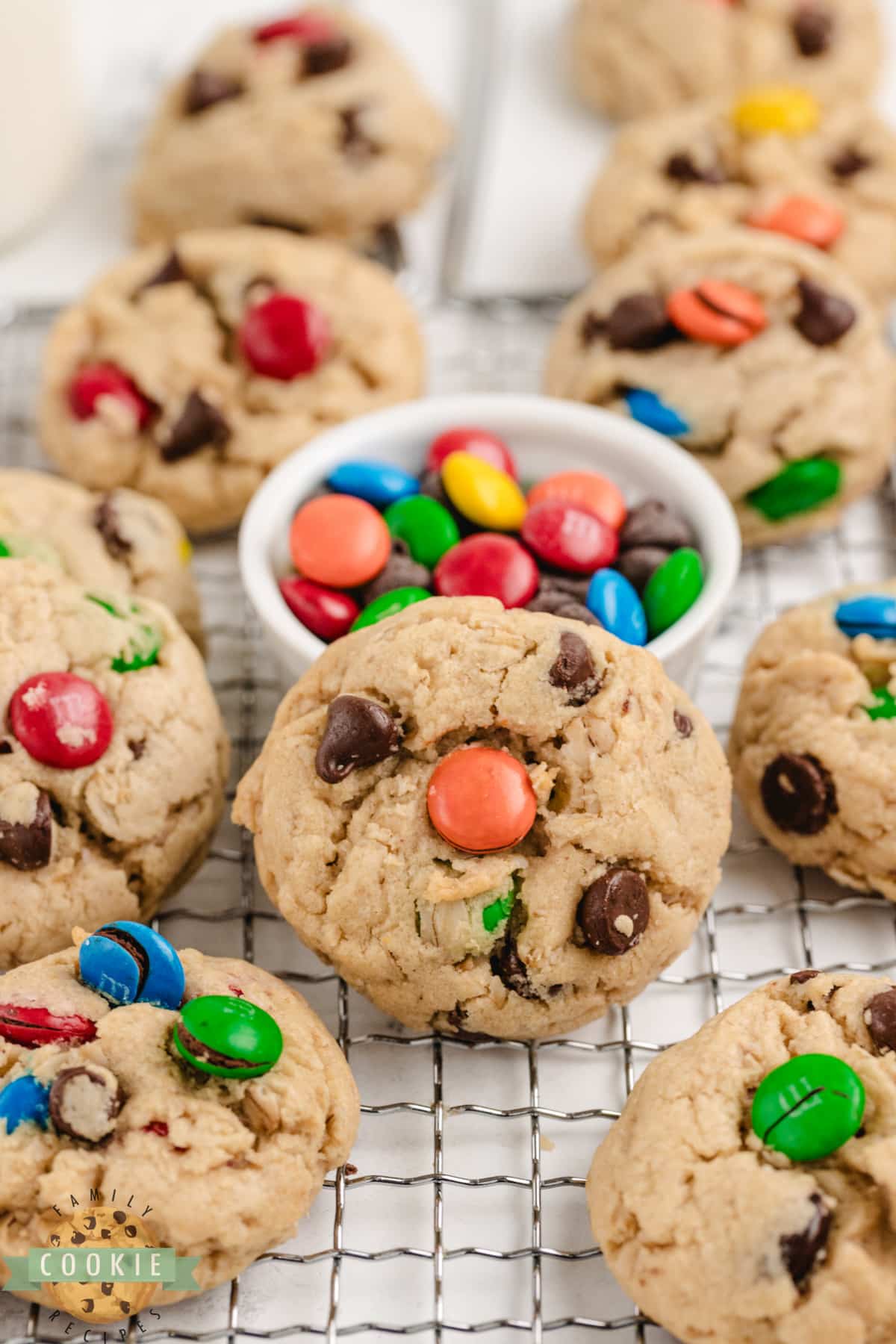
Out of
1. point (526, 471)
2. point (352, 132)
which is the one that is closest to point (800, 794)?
point (526, 471)

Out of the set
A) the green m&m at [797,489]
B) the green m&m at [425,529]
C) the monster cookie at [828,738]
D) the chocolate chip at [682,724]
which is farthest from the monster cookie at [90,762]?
the green m&m at [797,489]

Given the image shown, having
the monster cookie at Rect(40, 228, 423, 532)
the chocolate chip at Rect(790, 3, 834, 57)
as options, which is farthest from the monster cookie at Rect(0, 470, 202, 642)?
the chocolate chip at Rect(790, 3, 834, 57)

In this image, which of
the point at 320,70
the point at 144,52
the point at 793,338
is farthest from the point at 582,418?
the point at 144,52

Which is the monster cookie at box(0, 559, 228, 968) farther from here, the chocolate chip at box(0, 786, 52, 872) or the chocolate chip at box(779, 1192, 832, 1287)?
the chocolate chip at box(779, 1192, 832, 1287)

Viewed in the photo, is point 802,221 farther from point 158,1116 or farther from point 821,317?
point 158,1116

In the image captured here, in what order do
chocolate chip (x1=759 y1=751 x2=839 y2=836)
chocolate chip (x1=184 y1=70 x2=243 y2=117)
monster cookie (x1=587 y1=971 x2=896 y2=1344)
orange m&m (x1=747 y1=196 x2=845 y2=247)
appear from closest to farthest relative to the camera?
monster cookie (x1=587 y1=971 x2=896 y2=1344)
chocolate chip (x1=759 y1=751 x2=839 y2=836)
orange m&m (x1=747 y1=196 x2=845 y2=247)
chocolate chip (x1=184 y1=70 x2=243 y2=117)

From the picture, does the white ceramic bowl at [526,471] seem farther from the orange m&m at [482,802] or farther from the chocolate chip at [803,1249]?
the chocolate chip at [803,1249]
